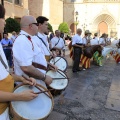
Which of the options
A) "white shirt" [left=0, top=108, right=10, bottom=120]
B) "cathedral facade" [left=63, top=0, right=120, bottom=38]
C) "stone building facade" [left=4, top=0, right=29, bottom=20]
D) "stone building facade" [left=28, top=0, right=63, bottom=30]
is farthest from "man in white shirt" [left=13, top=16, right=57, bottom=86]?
"cathedral facade" [left=63, top=0, right=120, bottom=38]

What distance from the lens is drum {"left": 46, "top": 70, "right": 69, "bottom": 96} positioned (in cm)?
335

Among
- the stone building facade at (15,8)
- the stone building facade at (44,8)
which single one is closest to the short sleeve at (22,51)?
the stone building facade at (15,8)

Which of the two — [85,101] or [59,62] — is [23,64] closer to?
[59,62]

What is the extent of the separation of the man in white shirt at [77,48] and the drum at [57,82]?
5351 millimetres

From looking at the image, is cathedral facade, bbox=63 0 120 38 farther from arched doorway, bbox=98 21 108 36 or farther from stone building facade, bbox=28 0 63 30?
stone building facade, bbox=28 0 63 30

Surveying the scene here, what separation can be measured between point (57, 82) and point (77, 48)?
566 centimetres

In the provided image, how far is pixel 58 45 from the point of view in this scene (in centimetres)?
948

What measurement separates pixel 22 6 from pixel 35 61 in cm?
2029

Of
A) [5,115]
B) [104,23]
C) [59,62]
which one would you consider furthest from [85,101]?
[104,23]

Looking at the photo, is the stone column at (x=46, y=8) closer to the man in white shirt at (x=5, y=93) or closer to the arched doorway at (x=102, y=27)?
the arched doorway at (x=102, y=27)

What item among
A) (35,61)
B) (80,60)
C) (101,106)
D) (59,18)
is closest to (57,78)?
(35,61)

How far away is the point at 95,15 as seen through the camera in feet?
131

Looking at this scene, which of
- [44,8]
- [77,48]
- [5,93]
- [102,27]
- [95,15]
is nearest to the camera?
[5,93]

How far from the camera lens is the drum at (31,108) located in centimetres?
202
